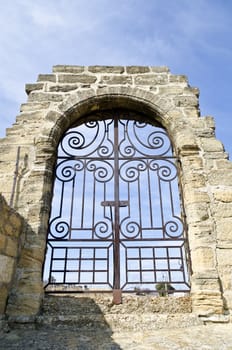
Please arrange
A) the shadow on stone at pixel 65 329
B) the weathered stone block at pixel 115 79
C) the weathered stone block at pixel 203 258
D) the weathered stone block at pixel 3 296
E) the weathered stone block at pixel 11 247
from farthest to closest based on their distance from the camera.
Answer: the weathered stone block at pixel 115 79 → the weathered stone block at pixel 203 258 → the weathered stone block at pixel 11 247 → the weathered stone block at pixel 3 296 → the shadow on stone at pixel 65 329

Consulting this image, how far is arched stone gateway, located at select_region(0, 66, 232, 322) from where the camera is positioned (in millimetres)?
2854

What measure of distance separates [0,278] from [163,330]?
1530 mm

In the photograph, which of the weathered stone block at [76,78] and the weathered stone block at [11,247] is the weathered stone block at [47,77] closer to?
the weathered stone block at [76,78]

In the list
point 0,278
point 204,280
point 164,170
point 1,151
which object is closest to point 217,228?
point 204,280

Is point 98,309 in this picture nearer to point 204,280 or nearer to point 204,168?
point 204,280

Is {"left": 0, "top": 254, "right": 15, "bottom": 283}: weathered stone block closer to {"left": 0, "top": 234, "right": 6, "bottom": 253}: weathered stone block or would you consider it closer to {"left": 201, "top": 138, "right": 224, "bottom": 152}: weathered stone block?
{"left": 0, "top": 234, "right": 6, "bottom": 253}: weathered stone block

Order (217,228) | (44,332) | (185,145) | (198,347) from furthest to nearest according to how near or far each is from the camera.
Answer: (185,145) → (217,228) → (44,332) → (198,347)

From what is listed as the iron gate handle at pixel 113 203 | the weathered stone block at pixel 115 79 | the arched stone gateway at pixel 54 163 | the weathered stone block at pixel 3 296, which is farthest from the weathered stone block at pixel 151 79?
the weathered stone block at pixel 3 296

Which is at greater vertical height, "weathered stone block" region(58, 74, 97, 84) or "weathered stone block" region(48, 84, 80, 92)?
"weathered stone block" region(58, 74, 97, 84)

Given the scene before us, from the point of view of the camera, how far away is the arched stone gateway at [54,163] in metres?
2.85

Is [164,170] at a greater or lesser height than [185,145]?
lesser

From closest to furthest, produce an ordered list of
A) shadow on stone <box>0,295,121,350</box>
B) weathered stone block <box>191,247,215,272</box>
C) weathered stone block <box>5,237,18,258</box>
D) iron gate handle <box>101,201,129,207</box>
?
shadow on stone <box>0,295,121,350</box>, weathered stone block <box>5,237,18,258</box>, weathered stone block <box>191,247,215,272</box>, iron gate handle <box>101,201,129,207</box>

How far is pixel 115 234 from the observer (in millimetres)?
3430

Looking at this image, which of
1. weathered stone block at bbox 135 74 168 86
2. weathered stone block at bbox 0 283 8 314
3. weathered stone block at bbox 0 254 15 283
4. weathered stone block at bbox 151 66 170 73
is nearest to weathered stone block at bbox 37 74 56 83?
weathered stone block at bbox 135 74 168 86
